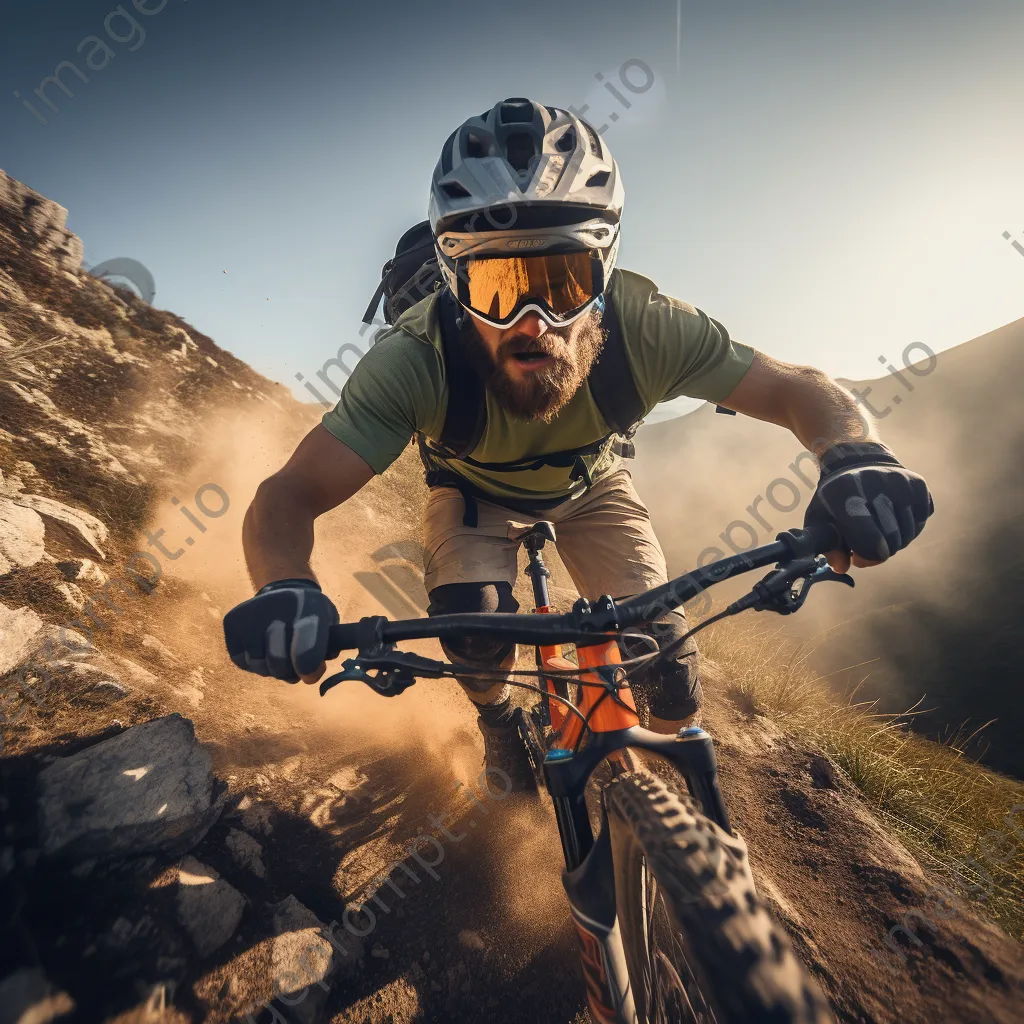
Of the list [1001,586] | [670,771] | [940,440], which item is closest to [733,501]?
[940,440]

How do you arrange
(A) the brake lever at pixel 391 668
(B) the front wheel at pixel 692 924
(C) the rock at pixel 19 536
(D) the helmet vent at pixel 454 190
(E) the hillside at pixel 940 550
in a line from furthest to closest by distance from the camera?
(E) the hillside at pixel 940 550
(C) the rock at pixel 19 536
(D) the helmet vent at pixel 454 190
(A) the brake lever at pixel 391 668
(B) the front wheel at pixel 692 924

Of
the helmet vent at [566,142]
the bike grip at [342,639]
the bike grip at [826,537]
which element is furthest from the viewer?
the helmet vent at [566,142]

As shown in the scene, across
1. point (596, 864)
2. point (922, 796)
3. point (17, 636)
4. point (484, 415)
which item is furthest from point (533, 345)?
point (922, 796)

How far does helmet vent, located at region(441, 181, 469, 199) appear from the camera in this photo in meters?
2.75

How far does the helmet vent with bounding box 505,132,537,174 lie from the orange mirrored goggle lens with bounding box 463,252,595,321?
2.81ft

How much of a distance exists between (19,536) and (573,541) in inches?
169

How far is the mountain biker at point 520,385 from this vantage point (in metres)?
2.42

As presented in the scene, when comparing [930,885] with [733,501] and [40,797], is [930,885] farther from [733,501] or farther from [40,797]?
[733,501]

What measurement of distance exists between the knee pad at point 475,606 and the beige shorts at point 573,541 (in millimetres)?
68

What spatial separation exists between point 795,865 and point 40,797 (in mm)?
4410

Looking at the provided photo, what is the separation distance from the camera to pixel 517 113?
124 inches

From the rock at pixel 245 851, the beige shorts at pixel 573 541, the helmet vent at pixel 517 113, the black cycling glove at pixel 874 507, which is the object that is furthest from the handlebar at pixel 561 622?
the helmet vent at pixel 517 113

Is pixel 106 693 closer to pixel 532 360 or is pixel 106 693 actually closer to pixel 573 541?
pixel 573 541

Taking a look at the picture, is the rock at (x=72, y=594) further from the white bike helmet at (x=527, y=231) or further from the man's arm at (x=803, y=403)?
the man's arm at (x=803, y=403)
